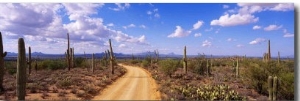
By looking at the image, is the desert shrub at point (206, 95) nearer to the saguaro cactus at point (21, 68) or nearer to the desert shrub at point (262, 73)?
the desert shrub at point (262, 73)

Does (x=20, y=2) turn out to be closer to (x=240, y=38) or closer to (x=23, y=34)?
(x=23, y=34)

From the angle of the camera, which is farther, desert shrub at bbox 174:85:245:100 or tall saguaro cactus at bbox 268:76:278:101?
desert shrub at bbox 174:85:245:100

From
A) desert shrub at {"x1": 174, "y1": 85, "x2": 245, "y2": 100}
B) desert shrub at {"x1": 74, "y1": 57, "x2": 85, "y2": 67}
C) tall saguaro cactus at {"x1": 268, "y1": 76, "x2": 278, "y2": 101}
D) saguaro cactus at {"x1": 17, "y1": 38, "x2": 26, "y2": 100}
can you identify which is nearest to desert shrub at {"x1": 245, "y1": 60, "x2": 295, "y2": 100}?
desert shrub at {"x1": 174, "y1": 85, "x2": 245, "y2": 100}

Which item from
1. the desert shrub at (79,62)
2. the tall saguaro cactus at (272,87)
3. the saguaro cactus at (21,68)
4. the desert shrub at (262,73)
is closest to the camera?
the saguaro cactus at (21,68)

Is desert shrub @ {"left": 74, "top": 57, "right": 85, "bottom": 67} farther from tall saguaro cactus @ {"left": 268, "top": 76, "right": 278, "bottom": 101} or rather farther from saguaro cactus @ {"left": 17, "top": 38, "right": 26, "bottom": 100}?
tall saguaro cactus @ {"left": 268, "top": 76, "right": 278, "bottom": 101}

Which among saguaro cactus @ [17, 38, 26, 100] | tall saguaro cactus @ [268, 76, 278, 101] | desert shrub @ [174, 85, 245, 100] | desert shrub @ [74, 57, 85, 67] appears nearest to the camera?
saguaro cactus @ [17, 38, 26, 100]

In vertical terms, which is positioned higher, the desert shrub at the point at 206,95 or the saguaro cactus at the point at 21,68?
the saguaro cactus at the point at 21,68

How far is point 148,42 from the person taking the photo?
13961mm

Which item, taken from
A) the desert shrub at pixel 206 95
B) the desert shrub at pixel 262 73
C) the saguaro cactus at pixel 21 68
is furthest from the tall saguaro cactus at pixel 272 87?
the saguaro cactus at pixel 21 68

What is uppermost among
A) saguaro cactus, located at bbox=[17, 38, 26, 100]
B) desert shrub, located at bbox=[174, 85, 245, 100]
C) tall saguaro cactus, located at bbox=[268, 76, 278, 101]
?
saguaro cactus, located at bbox=[17, 38, 26, 100]

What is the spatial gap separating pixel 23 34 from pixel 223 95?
331 inches

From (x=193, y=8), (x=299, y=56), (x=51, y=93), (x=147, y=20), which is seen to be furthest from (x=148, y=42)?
(x=299, y=56)

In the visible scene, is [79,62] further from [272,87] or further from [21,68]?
[272,87]

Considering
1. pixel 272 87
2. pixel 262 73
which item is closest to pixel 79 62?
pixel 262 73
